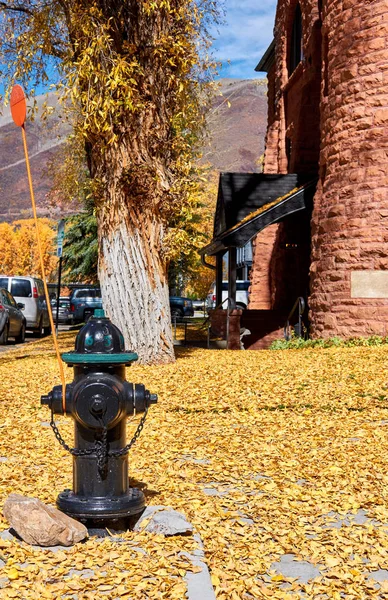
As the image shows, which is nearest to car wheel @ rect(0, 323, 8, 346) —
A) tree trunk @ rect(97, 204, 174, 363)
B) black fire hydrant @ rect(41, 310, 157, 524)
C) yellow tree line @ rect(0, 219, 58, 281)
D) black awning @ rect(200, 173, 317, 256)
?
black awning @ rect(200, 173, 317, 256)

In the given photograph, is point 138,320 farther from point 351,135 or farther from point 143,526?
point 143,526

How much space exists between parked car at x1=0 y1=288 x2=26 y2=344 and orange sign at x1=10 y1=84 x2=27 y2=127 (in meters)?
15.6

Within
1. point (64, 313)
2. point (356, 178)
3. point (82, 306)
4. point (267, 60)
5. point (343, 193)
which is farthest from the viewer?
point (64, 313)

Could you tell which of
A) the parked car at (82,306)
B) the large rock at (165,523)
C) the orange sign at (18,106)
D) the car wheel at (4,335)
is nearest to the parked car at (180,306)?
the parked car at (82,306)

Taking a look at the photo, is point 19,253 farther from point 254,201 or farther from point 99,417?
point 99,417

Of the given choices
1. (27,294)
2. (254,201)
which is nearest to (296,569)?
(254,201)

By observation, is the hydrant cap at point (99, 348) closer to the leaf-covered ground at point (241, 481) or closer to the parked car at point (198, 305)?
the leaf-covered ground at point (241, 481)

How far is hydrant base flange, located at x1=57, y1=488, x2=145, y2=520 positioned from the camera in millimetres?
4215

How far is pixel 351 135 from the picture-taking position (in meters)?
15.0

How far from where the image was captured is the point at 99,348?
168 inches

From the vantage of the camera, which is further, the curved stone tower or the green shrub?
the curved stone tower

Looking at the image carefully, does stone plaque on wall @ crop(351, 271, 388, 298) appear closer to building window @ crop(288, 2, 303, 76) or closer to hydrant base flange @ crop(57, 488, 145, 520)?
building window @ crop(288, 2, 303, 76)

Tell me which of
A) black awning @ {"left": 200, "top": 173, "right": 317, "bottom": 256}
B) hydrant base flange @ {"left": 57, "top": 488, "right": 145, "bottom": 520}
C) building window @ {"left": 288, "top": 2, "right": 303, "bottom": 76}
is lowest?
hydrant base flange @ {"left": 57, "top": 488, "right": 145, "bottom": 520}

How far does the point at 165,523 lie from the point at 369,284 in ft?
36.2
